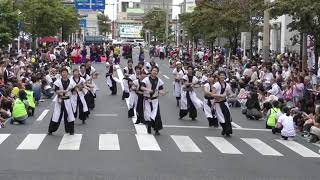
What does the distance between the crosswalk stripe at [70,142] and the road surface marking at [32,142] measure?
1.85 feet

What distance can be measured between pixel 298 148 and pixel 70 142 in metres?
5.72

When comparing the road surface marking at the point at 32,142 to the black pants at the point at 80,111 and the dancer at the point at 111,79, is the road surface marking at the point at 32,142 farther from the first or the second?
the dancer at the point at 111,79

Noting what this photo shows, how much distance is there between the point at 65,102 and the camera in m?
17.6

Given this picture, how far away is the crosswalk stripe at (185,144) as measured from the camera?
15.3 metres

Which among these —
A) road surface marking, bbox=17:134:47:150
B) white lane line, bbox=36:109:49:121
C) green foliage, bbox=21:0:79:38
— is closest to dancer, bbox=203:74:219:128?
road surface marking, bbox=17:134:47:150

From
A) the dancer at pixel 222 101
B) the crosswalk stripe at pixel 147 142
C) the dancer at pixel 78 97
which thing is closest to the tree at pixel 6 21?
the dancer at pixel 78 97

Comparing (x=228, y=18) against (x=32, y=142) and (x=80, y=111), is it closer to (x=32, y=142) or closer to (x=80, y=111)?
(x=80, y=111)

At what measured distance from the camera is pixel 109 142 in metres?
16.2

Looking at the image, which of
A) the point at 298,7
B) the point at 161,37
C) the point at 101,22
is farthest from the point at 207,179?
the point at 101,22

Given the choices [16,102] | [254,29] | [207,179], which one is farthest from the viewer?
[254,29]

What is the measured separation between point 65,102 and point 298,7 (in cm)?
955

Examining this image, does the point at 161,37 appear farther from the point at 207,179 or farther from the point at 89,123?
the point at 207,179

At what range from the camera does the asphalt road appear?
39.2 feet

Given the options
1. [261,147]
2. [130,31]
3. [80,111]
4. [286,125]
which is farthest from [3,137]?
[130,31]
